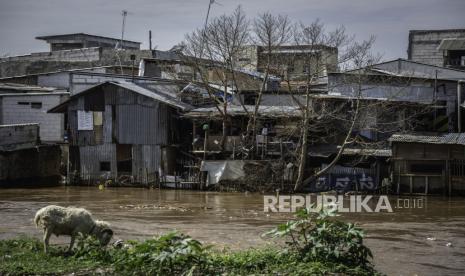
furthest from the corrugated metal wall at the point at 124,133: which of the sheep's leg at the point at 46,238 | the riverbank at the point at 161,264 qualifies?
the riverbank at the point at 161,264

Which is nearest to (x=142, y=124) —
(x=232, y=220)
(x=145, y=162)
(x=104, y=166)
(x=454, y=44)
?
(x=145, y=162)

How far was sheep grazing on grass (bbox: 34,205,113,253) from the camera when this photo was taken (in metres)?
12.4

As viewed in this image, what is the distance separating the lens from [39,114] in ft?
123

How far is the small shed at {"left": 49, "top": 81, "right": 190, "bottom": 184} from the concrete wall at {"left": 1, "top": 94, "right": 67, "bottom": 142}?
298 cm

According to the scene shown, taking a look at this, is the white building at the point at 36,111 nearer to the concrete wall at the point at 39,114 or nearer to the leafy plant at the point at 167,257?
the concrete wall at the point at 39,114

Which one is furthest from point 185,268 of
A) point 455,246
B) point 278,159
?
point 278,159

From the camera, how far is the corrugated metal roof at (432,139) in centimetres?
2909

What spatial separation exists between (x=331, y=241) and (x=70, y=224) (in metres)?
5.17

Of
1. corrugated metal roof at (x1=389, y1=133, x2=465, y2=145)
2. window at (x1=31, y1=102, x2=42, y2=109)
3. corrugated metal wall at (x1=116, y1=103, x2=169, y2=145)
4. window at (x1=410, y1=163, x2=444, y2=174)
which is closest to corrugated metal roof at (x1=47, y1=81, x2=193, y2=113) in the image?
corrugated metal wall at (x1=116, y1=103, x2=169, y2=145)

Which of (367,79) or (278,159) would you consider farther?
(367,79)

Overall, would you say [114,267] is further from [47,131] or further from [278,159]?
[47,131]

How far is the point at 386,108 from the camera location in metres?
31.2

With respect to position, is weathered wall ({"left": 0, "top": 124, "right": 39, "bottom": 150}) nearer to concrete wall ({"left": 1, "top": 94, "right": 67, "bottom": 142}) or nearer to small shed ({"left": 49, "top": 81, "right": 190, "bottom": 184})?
small shed ({"left": 49, "top": 81, "right": 190, "bottom": 184})

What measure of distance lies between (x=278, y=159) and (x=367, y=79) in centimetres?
682
